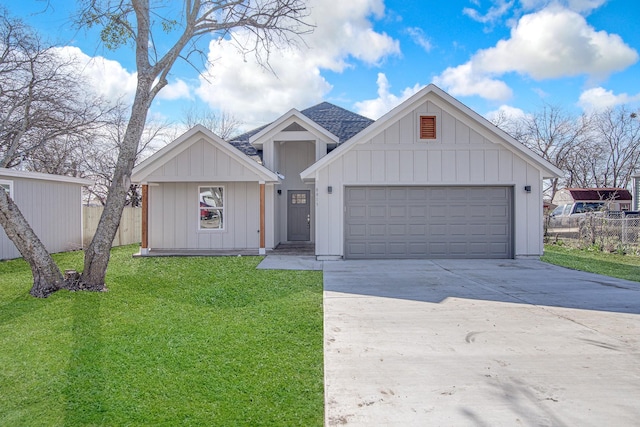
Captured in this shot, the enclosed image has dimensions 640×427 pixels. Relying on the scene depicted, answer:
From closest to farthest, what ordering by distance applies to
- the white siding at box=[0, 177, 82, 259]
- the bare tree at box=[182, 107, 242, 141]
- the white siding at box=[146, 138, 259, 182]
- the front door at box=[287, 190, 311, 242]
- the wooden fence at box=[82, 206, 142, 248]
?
the white siding at box=[0, 177, 82, 259], the white siding at box=[146, 138, 259, 182], the front door at box=[287, 190, 311, 242], the wooden fence at box=[82, 206, 142, 248], the bare tree at box=[182, 107, 242, 141]

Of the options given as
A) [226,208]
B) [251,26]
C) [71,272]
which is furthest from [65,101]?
[71,272]

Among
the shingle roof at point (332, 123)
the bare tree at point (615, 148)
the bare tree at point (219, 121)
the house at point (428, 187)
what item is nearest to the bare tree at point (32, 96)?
the shingle roof at point (332, 123)

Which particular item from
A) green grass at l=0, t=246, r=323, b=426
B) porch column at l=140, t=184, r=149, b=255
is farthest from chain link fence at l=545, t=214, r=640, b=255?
porch column at l=140, t=184, r=149, b=255

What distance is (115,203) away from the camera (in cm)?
751

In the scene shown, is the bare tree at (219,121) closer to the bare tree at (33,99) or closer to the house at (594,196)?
the bare tree at (33,99)

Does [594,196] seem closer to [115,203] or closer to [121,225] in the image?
[121,225]

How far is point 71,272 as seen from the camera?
23.9 ft

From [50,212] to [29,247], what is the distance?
295 inches

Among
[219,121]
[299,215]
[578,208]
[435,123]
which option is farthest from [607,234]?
[219,121]

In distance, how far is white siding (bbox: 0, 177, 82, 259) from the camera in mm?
11825

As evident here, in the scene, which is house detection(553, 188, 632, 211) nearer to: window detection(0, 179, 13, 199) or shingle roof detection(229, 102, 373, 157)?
shingle roof detection(229, 102, 373, 157)

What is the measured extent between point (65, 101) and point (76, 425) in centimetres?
1895

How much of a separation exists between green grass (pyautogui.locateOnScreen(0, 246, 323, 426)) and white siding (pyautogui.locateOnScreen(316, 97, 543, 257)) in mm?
4122

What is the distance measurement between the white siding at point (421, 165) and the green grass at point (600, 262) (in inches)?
73.3
